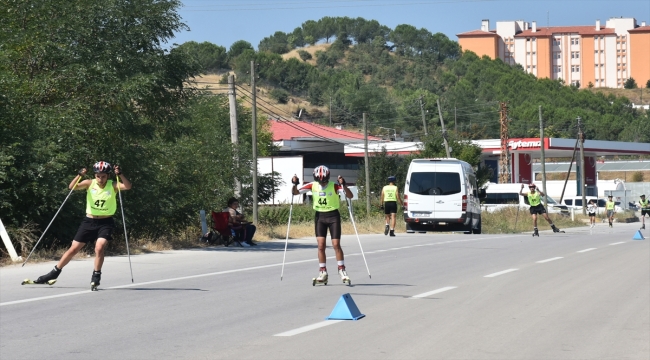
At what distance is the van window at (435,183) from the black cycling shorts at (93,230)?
20588 millimetres

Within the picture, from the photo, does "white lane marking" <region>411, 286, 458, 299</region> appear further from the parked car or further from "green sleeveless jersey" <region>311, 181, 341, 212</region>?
the parked car

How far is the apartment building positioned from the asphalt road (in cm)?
17194

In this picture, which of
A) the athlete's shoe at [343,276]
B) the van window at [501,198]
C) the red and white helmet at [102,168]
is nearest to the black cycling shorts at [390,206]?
the athlete's shoe at [343,276]

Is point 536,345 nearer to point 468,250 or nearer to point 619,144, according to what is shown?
point 468,250

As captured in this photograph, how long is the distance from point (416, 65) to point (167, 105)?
150628mm

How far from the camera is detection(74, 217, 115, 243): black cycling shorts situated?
13.4 m

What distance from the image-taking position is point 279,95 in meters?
133

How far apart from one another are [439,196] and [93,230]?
2075 centimetres

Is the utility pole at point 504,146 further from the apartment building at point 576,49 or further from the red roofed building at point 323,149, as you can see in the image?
the apartment building at point 576,49

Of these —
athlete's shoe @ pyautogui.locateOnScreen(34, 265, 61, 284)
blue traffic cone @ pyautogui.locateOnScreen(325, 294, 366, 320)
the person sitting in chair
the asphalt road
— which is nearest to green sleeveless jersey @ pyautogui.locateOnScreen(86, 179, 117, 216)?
athlete's shoe @ pyautogui.locateOnScreen(34, 265, 61, 284)

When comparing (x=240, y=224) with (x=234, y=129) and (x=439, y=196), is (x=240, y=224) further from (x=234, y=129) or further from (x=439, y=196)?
(x=234, y=129)

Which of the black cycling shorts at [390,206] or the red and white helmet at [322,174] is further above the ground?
the red and white helmet at [322,174]

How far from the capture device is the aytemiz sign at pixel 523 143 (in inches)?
3147

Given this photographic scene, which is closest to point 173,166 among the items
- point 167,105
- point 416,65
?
point 167,105
